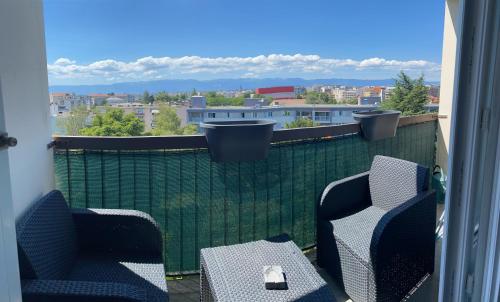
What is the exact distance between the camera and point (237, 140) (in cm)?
245

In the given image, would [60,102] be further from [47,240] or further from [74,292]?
[74,292]

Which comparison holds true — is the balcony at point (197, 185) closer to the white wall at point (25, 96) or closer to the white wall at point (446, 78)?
the white wall at point (25, 96)

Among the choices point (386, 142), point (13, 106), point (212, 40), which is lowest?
point (386, 142)

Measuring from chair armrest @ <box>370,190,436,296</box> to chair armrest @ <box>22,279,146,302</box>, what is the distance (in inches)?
46.4

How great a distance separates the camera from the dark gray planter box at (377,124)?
10.9ft

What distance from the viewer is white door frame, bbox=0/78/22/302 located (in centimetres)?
126

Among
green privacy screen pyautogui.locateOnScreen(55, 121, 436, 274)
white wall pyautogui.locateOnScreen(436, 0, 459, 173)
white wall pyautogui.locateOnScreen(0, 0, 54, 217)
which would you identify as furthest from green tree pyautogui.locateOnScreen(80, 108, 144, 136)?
white wall pyautogui.locateOnScreen(436, 0, 459, 173)

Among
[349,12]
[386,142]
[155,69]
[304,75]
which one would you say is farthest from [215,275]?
[349,12]

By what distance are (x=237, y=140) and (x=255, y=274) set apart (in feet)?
2.94

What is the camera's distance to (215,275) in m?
1.80

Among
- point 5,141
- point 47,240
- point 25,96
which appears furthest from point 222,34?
point 5,141

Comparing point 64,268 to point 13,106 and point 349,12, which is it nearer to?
point 13,106

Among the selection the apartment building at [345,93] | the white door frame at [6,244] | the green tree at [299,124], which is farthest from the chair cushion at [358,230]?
the apartment building at [345,93]

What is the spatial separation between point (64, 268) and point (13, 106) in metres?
0.76
